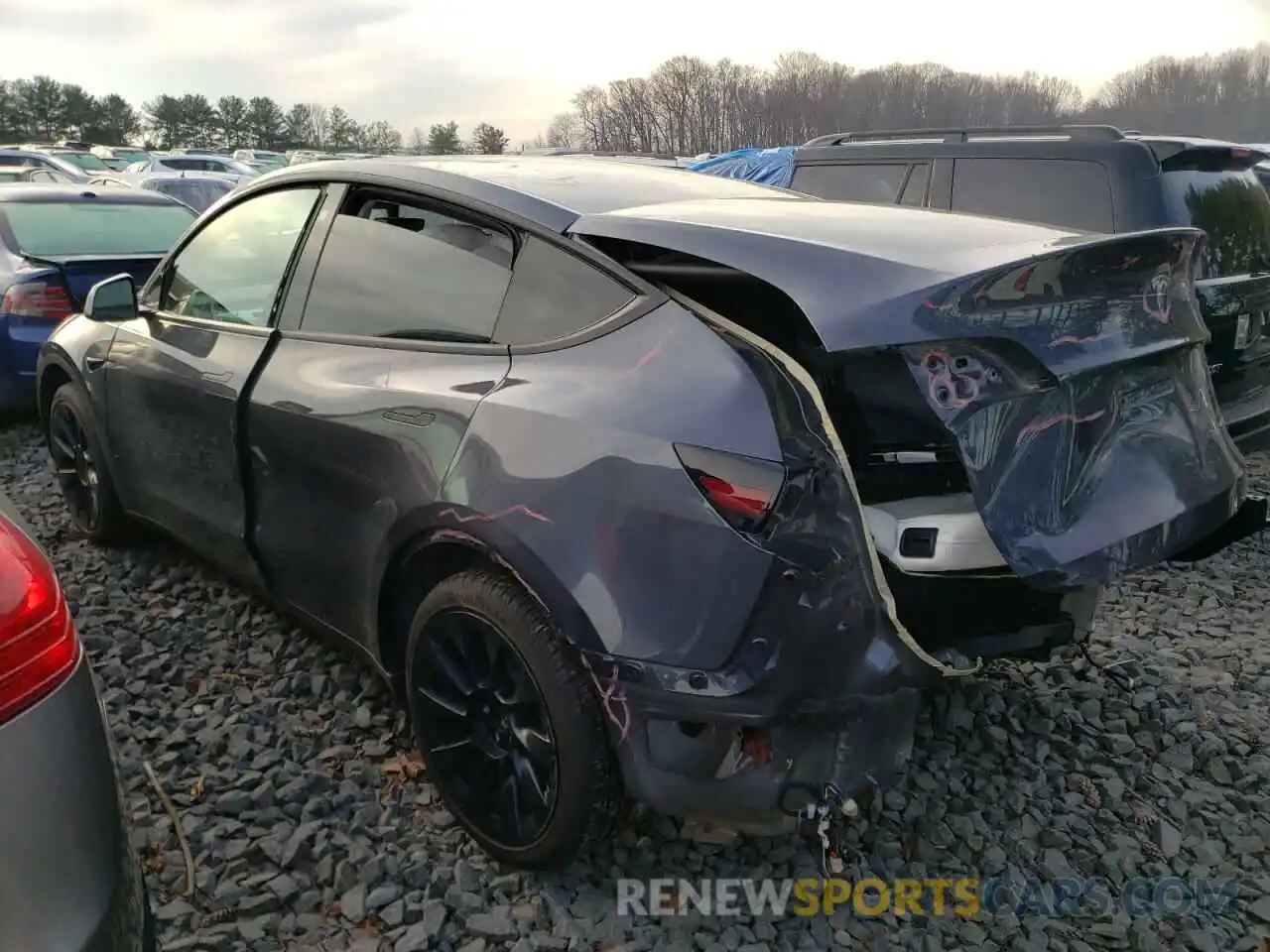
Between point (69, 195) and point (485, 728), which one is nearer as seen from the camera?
point (485, 728)

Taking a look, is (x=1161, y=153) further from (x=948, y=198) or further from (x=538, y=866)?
(x=538, y=866)

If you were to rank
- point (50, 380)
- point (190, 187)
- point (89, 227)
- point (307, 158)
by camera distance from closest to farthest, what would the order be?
point (50, 380)
point (89, 227)
point (190, 187)
point (307, 158)

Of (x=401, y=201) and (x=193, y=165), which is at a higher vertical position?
(x=193, y=165)

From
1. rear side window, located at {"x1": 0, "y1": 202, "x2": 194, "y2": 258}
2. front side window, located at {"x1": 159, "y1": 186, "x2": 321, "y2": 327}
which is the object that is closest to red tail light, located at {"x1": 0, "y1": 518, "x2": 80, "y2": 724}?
front side window, located at {"x1": 159, "y1": 186, "x2": 321, "y2": 327}

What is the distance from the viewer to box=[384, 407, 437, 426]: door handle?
90.0 inches

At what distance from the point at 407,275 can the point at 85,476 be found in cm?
235

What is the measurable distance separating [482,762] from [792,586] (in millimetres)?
957

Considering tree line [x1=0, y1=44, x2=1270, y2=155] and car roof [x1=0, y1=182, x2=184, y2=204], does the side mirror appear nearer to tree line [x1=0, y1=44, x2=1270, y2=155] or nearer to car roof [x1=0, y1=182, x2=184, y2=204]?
car roof [x1=0, y1=182, x2=184, y2=204]

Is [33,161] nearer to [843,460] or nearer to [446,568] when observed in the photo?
[446,568]

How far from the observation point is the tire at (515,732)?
203 centimetres

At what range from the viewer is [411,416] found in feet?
7.63

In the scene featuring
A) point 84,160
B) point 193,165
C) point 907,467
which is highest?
point 84,160

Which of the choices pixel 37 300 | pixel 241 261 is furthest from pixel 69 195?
pixel 241 261

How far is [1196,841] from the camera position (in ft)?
8.09
